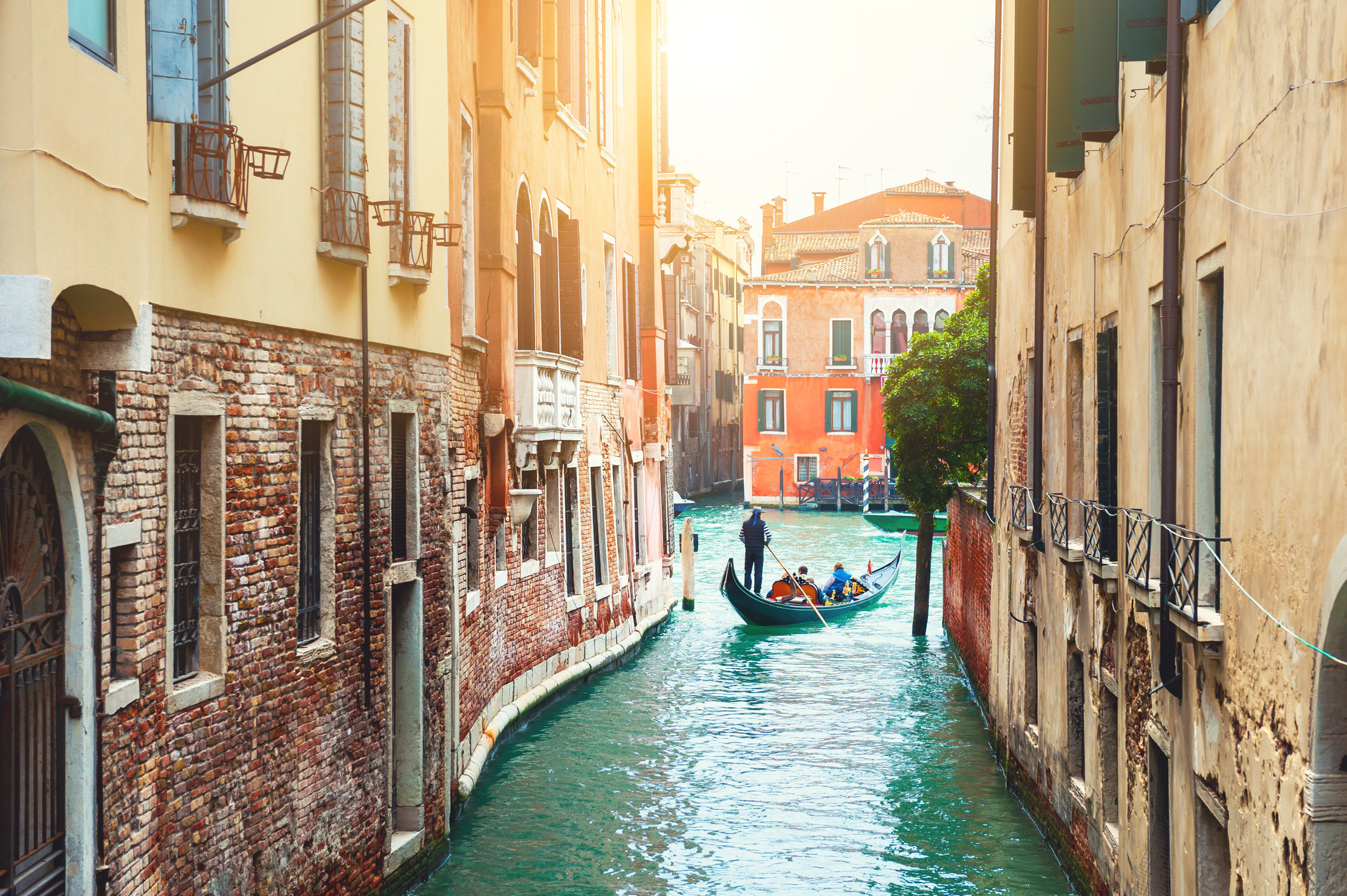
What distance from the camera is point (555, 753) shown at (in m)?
12.7

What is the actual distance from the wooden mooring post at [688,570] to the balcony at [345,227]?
16.2 meters

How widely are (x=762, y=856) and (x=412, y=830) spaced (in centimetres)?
263

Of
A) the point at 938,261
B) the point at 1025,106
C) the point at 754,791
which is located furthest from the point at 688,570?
the point at 938,261

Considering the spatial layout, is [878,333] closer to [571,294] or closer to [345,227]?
[571,294]

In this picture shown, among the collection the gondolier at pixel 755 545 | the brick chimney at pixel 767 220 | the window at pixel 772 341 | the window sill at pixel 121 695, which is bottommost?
the gondolier at pixel 755 545

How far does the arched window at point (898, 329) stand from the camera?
4797 cm

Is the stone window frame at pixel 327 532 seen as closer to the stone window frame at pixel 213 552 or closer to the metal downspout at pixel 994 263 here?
the stone window frame at pixel 213 552

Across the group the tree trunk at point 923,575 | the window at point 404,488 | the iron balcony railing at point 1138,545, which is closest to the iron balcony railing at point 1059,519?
the iron balcony railing at point 1138,545

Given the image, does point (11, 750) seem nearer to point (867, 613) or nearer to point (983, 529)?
point (983, 529)

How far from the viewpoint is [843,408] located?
159 ft

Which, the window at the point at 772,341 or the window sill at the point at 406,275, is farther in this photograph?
the window at the point at 772,341

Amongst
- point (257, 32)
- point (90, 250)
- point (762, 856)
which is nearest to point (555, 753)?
point (762, 856)

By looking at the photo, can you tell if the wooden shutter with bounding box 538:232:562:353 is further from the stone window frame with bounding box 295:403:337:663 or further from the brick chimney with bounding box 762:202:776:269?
the brick chimney with bounding box 762:202:776:269

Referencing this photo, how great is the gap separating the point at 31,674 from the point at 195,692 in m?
1.13
